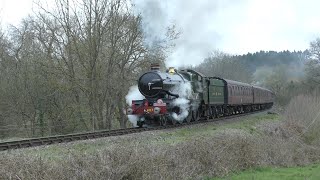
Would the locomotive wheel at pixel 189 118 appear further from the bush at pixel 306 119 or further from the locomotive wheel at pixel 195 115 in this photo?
the bush at pixel 306 119

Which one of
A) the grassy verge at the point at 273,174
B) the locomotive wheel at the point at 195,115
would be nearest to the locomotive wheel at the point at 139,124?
the locomotive wheel at the point at 195,115

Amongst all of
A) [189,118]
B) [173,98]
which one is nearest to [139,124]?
[173,98]

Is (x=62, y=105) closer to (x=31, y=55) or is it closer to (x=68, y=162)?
(x=31, y=55)

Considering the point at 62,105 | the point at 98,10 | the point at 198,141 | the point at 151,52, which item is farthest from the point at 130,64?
the point at 198,141

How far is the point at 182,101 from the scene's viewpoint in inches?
845

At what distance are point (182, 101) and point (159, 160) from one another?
1175cm

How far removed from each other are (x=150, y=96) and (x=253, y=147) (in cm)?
840

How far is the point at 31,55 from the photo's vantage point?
1234 inches

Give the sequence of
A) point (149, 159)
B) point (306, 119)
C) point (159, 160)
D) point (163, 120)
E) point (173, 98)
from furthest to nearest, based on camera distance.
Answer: point (306, 119) < point (173, 98) < point (163, 120) < point (159, 160) < point (149, 159)

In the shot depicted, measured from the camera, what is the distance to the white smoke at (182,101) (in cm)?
2133

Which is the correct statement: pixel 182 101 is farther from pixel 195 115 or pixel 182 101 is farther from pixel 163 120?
pixel 195 115

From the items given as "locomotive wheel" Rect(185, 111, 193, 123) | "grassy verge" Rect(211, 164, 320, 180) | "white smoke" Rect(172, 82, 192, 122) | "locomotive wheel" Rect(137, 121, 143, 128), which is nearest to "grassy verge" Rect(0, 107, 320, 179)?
"grassy verge" Rect(211, 164, 320, 180)

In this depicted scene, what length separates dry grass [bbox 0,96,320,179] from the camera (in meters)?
7.80

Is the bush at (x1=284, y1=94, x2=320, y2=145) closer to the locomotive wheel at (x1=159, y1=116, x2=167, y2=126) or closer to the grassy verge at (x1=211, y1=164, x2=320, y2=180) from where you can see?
the locomotive wheel at (x1=159, y1=116, x2=167, y2=126)
